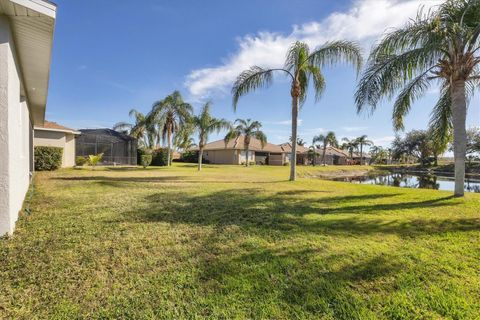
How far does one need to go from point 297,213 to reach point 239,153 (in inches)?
1402

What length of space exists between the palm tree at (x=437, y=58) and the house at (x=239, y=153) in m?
30.7

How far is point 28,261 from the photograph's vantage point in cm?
329

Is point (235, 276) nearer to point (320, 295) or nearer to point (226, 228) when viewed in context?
point (320, 295)

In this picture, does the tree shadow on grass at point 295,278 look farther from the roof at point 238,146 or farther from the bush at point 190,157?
the bush at point 190,157

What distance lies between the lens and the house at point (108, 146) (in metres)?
24.9

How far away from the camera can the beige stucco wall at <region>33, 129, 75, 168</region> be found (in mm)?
18781

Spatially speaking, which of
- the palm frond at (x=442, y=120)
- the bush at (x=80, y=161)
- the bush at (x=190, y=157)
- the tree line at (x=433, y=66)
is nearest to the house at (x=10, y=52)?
the tree line at (x=433, y=66)

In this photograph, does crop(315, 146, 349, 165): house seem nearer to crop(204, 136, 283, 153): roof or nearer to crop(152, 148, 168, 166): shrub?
crop(204, 136, 283, 153): roof

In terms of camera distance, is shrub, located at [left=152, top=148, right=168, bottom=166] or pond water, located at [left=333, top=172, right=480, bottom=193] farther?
shrub, located at [left=152, top=148, right=168, bottom=166]

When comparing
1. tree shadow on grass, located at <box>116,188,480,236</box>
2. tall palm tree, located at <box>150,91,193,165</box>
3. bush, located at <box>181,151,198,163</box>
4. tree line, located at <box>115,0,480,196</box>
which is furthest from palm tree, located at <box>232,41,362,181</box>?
bush, located at <box>181,151,198,163</box>

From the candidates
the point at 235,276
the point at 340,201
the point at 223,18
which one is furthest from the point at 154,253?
the point at 223,18

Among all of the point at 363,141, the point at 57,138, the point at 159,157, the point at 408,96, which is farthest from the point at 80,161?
the point at 363,141

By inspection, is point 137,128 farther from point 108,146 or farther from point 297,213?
point 297,213

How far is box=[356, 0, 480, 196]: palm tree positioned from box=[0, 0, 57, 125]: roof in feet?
30.4
